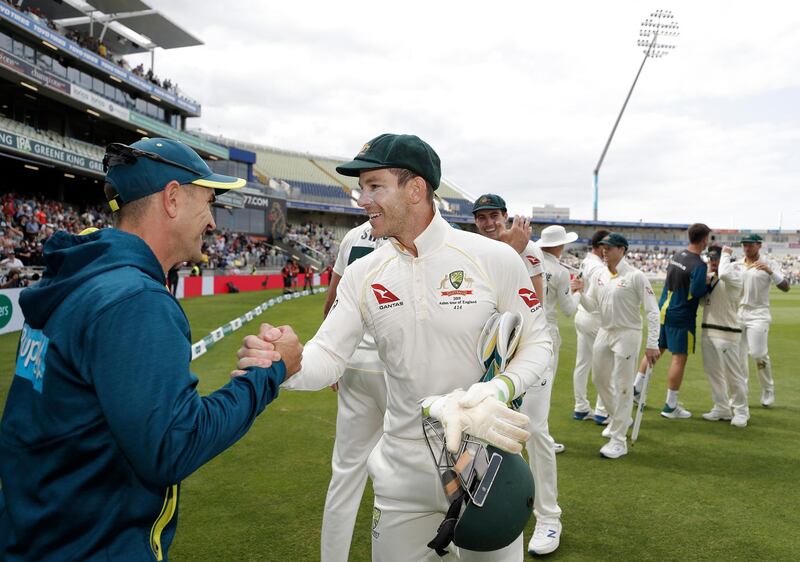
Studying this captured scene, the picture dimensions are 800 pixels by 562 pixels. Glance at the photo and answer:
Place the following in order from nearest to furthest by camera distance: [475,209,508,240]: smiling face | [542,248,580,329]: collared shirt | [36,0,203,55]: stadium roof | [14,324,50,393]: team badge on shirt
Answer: [14,324,50,393]: team badge on shirt → [475,209,508,240]: smiling face → [542,248,580,329]: collared shirt → [36,0,203,55]: stadium roof

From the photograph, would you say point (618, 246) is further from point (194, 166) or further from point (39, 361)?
point (39, 361)

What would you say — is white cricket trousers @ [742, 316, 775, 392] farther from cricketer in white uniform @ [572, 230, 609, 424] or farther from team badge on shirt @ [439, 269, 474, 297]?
team badge on shirt @ [439, 269, 474, 297]

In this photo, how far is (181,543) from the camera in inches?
164

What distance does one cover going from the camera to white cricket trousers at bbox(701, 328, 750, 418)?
299 inches

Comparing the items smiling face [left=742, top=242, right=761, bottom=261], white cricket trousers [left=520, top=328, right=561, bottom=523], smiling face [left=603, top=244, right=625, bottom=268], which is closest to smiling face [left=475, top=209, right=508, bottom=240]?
white cricket trousers [left=520, top=328, right=561, bottom=523]

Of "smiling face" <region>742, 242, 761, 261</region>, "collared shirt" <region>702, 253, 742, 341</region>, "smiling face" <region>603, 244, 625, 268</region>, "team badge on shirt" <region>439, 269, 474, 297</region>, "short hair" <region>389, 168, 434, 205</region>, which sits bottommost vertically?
"collared shirt" <region>702, 253, 742, 341</region>

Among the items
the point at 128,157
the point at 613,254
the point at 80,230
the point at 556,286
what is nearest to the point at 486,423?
the point at 128,157

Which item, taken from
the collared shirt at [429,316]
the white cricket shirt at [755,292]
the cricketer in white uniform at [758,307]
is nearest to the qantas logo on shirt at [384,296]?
the collared shirt at [429,316]

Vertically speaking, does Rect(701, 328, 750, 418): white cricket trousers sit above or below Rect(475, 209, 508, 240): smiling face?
below

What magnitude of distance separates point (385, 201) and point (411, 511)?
145cm

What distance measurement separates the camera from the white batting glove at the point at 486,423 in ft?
6.70

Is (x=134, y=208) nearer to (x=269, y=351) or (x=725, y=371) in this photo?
(x=269, y=351)

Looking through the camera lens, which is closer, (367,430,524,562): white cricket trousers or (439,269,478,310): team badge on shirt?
(367,430,524,562): white cricket trousers

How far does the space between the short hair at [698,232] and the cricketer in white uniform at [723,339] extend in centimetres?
48
